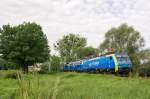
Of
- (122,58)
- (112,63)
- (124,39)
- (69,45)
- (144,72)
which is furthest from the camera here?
(69,45)

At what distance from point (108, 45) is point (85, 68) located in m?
20.7

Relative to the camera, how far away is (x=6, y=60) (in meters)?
44.5

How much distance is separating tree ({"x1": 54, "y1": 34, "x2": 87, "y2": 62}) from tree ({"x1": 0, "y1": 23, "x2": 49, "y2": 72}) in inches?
920

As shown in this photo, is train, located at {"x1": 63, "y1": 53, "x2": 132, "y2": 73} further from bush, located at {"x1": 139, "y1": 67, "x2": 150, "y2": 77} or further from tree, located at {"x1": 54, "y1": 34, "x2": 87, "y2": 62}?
tree, located at {"x1": 54, "y1": 34, "x2": 87, "y2": 62}

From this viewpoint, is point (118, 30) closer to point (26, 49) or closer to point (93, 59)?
point (26, 49)

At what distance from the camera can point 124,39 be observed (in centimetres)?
5644

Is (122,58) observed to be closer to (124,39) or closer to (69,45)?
(124,39)

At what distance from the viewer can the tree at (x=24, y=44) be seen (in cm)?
4294

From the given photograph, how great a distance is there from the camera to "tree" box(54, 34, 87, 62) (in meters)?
69.2

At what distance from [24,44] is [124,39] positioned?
20533 mm

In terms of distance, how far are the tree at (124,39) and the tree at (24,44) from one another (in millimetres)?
15319

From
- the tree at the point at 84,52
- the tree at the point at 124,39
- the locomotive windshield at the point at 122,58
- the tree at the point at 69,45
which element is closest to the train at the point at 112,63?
the locomotive windshield at the point at 122,58

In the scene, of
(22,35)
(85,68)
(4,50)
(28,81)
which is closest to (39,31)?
(22,35)

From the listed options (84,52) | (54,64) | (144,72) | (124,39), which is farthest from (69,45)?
(54,64)
